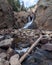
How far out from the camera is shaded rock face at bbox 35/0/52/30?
14680mm

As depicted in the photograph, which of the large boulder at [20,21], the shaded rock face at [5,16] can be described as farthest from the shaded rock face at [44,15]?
the large boulder at [20,21]

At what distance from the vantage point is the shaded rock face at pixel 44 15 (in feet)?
48.2

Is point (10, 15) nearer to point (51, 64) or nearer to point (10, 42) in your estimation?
point (10, 42)

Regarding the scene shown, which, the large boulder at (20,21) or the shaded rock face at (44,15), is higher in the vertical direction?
the shaded rock face at (44,15)

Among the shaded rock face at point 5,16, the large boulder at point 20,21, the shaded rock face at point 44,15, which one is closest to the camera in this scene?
the shaded rock face at point 44,15

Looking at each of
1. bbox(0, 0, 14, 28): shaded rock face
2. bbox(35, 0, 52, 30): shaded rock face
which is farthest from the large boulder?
bbox(35, 0, 52, 30): shaded rock face

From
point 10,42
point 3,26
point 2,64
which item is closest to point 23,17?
point 3,26

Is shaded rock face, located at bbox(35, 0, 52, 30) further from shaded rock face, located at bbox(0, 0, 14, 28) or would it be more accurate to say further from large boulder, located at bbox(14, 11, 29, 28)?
large boulder, located at bbox(14, 11, 29, 28)

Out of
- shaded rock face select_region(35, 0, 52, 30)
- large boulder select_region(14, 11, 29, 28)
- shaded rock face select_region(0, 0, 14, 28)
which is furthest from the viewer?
large boulder select_region(14, 11, 29, 28)

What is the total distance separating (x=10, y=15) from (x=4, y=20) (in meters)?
1.31

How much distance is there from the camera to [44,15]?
50.5 feet

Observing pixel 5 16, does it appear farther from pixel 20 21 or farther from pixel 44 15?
pixel 44 15

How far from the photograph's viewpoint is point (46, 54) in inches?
293

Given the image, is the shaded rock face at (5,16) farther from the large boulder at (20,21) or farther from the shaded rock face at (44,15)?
the shaded rock face at (44,15)
